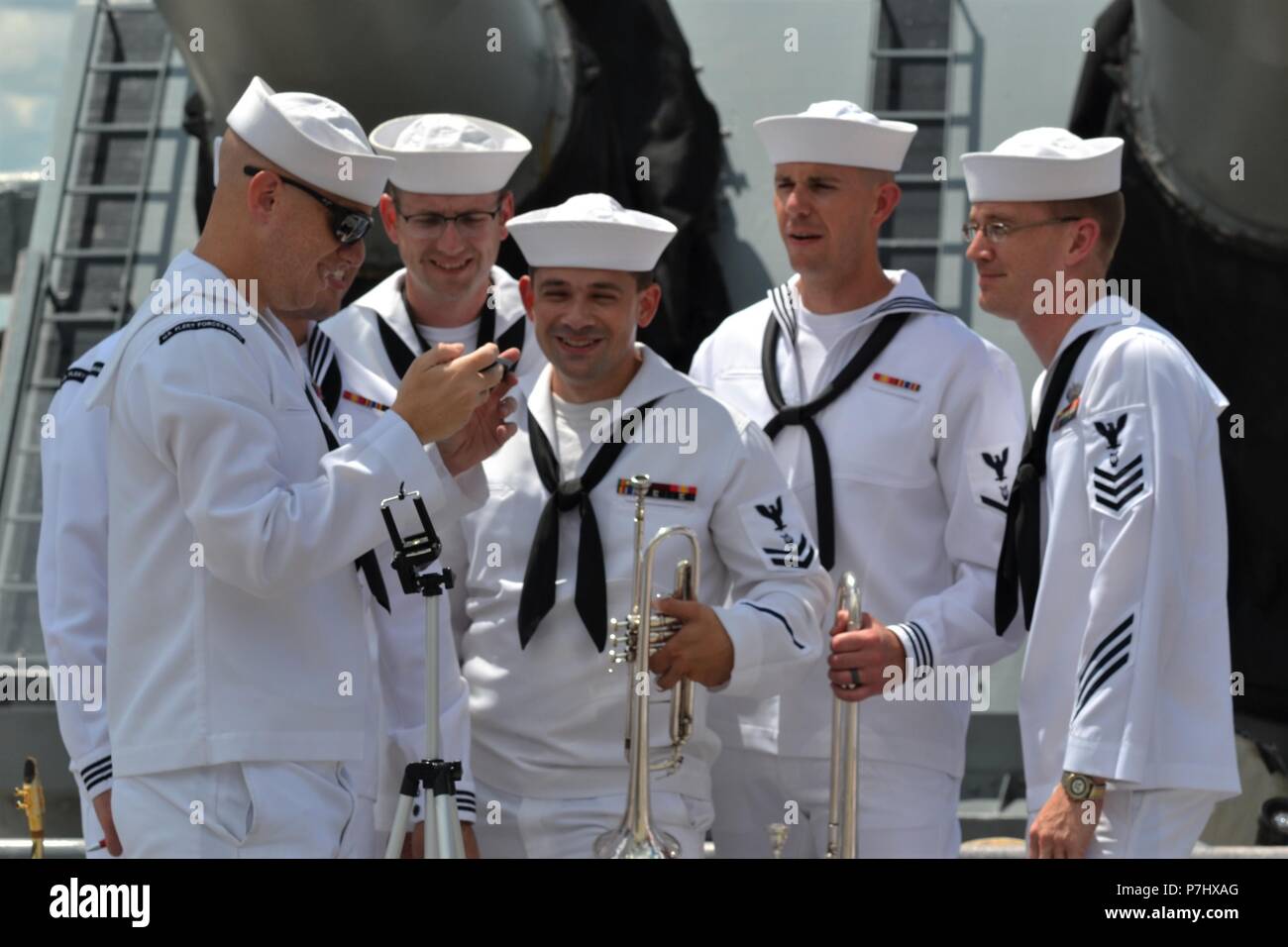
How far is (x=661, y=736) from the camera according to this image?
4.12 m

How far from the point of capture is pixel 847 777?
418 cm

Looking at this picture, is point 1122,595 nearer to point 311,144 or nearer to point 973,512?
point 973,512

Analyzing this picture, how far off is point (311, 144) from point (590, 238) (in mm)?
905

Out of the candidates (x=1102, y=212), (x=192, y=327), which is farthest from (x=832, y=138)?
(x=192, y=327)

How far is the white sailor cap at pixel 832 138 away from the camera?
4.70 metres

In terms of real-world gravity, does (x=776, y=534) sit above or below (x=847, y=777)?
above

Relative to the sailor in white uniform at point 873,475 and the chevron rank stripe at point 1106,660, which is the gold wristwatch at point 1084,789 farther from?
the sailor in white uniform at point 873,475

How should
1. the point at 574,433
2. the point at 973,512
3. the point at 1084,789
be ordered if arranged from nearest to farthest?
the point at 1084,789 → the point at 574,433 → the point at 973,512

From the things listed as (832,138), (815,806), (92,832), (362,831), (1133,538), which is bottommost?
(815,806)

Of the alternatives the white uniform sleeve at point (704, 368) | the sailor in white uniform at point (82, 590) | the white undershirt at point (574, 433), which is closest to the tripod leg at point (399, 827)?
the sailor in white uniform at point (82, 590)

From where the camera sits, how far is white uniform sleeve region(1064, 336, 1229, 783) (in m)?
3.69

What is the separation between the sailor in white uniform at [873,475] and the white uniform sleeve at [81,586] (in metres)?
1.34
